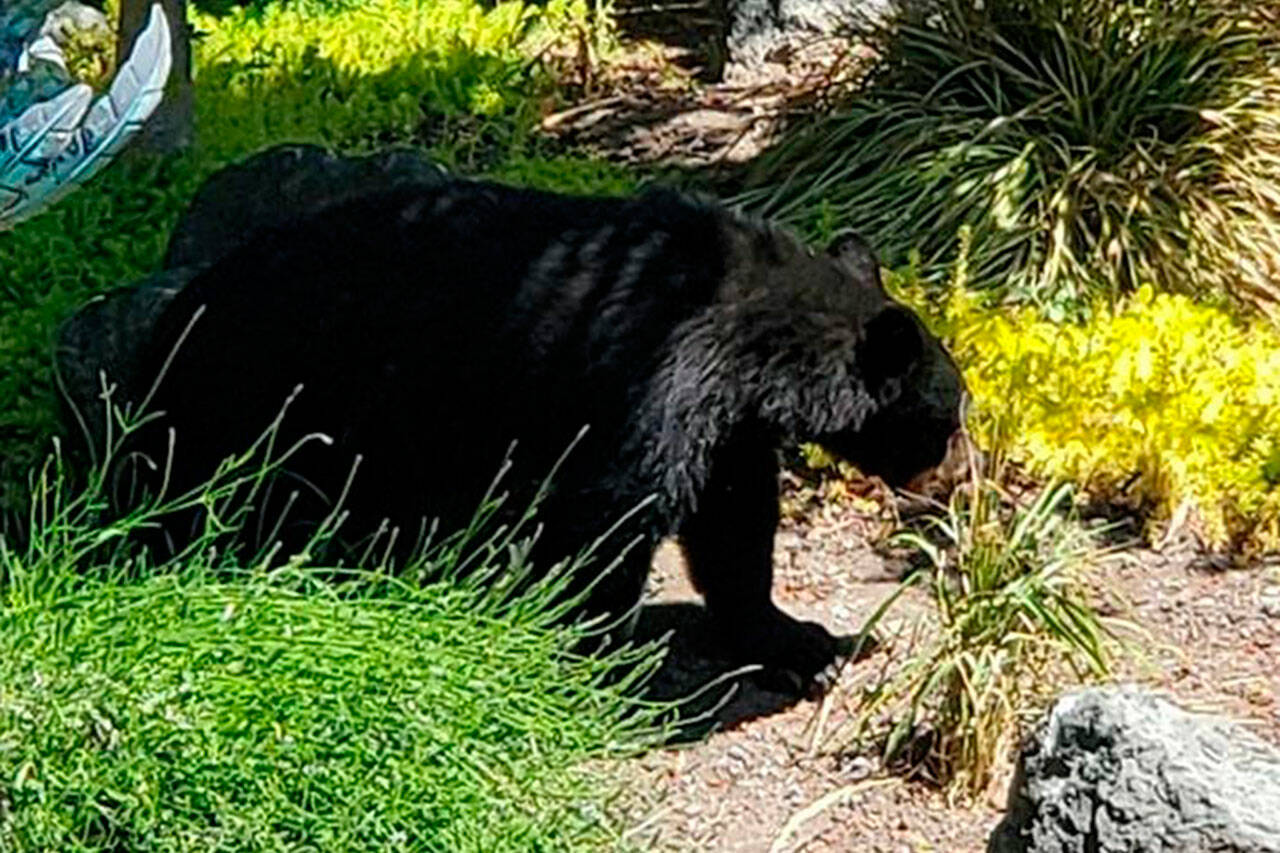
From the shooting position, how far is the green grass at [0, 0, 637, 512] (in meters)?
8.02

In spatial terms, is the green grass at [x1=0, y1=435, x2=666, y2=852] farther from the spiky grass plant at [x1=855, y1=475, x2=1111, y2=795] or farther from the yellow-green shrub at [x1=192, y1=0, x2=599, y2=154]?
the yellow-green shrub at [x1=192, y1=0, x2=599, y2=154]

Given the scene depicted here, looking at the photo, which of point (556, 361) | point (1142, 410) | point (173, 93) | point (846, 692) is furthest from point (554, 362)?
point (173, 93)

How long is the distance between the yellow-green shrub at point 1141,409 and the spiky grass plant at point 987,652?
3.46 ft

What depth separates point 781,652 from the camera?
21.4 ft

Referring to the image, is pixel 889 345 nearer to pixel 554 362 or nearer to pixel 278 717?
pixel 554 362

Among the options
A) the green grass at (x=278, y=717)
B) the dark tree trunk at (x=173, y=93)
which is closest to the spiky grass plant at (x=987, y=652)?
the green grass at (x=278, y=717)

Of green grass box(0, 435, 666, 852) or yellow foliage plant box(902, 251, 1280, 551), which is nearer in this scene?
green grass box(0, 435, 666, 852)

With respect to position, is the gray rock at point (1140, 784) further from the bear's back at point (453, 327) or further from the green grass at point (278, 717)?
the bear's back at point (453, 327)

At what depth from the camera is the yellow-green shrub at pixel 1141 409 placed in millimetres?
7242

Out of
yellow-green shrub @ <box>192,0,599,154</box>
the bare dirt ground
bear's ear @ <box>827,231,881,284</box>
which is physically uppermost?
bear's ear @ <box>827,231,881,284</box>

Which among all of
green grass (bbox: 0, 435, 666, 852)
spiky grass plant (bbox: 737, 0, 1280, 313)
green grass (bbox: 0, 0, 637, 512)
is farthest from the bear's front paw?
spiky grass plant (bbox: 737, 0, 1280, 313)

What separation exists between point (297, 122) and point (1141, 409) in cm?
410

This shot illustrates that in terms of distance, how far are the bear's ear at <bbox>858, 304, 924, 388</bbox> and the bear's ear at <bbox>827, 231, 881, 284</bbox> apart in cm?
27

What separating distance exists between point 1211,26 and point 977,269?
156cm
